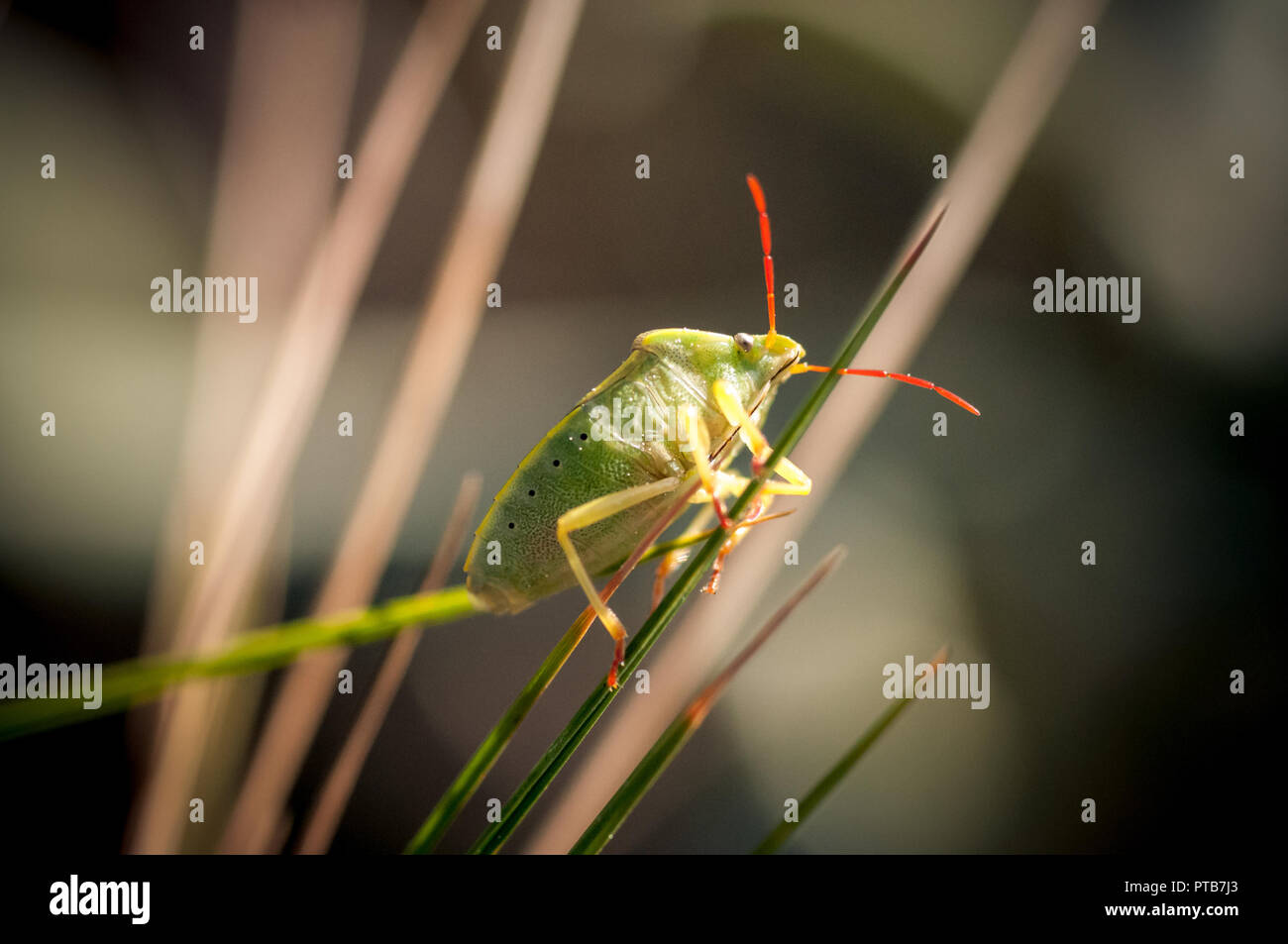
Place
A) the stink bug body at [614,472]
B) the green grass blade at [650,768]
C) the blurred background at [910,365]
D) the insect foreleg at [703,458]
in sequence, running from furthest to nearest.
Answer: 1. the blurred background at [910,365]
2. the stink bug body at [614,472]
3. the insect foreleg at [703,458]
4. the green grass blade at [650,768]

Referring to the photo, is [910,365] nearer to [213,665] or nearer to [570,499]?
[570,499]

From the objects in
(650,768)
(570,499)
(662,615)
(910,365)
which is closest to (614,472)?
(570,499)

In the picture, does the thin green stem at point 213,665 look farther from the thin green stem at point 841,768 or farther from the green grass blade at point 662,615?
the thin green stem at point 841,768

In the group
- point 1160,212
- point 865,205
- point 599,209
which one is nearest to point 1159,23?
point 1160,212

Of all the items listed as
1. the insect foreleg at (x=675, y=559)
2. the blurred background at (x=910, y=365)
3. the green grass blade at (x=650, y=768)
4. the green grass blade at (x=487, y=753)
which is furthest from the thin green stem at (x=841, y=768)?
the blurred background at (x=910, y=365)

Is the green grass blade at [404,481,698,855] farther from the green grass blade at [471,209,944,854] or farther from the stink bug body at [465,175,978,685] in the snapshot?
the stink bug body at [465,175,978,685]
